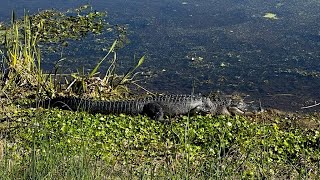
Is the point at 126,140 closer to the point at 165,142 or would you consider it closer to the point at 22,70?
the point at 165,142

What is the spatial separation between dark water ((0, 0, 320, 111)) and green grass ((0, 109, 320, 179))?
4.93 ft

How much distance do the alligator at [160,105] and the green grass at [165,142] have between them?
0.79ft

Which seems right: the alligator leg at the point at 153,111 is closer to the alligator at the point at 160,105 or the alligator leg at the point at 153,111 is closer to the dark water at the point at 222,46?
the alligator at the point at 160,105

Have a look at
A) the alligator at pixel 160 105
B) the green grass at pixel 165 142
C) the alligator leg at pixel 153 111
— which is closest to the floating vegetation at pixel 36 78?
the alligator at pixel 160 105

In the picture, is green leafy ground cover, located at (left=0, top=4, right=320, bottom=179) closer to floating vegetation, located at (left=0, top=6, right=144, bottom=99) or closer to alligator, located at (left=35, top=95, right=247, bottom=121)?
floating vegetation, located at (left=0, top=6, right=144, bottom=99)

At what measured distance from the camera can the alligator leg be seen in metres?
6.84

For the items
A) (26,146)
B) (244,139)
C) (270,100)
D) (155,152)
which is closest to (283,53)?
(270,100)

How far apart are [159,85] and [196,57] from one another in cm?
111

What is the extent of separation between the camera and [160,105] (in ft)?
23.0

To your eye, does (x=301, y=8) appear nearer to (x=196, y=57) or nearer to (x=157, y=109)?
(x=196, y=57)

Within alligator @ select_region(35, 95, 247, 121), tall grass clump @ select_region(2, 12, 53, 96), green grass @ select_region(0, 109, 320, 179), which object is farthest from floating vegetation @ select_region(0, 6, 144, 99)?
green grass @ select_region(0, 109, 320, 179)

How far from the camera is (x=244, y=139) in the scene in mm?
5703

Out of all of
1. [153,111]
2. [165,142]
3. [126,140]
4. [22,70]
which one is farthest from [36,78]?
[165,142]

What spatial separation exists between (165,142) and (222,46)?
4.17 meters
